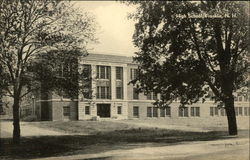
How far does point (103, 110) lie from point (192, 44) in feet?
103

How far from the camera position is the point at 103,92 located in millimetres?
52906

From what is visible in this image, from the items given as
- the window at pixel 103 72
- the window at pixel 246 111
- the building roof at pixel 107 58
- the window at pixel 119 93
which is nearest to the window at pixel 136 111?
the window at pixel 119 93

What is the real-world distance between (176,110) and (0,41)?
45029 millimetres

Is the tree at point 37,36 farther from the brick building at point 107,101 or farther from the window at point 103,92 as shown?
the window at point 103,92

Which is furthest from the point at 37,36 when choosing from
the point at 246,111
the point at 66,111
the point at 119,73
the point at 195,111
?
the point at 246,111

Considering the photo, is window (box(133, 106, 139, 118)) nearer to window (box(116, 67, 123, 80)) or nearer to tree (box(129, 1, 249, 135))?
window (box(116, 67, 123, 80))

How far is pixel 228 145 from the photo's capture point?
58.3ft

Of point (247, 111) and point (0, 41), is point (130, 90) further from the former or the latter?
point (0, 41)

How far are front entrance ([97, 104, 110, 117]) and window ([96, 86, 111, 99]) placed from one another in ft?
3.96

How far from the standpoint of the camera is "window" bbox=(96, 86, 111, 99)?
52.5 meters

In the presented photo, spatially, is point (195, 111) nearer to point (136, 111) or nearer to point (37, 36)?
point (136, 111)

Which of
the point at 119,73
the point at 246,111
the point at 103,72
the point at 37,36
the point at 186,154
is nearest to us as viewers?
the point at 186,154

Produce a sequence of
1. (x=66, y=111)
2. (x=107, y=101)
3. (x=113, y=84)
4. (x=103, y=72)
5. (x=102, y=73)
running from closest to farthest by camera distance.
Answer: (x=66, y=111)
(x=102, y=73)
(x=103, y=72)
(x=107, y=101)
(x=113, y=84)

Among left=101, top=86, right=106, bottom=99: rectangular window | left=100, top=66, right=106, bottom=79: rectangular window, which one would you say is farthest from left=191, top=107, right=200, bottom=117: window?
left=100, top=66, right=106, bottom=79: rectangular window
